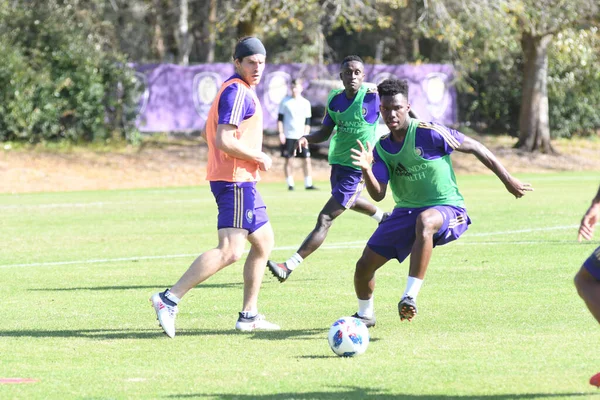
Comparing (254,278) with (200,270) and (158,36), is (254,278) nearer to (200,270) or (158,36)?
(200,270)

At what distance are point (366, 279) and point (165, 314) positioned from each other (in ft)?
4.99

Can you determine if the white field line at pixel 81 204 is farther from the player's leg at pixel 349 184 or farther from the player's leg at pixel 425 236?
the player's leg at pixel 425 236

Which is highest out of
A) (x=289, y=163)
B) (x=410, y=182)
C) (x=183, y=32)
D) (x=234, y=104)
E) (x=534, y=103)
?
(x=234, y=104)

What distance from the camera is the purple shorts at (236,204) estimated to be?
7930 mm

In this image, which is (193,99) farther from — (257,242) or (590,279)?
(590,279)

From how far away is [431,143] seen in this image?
26.2ft

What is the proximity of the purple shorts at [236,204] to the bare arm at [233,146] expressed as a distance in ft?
0.81

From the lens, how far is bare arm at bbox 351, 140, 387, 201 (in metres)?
7.55

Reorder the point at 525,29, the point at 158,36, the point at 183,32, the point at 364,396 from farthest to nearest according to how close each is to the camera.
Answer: the point at 158,36, the point at 183,32, the point at 525,29, the point at 364,396

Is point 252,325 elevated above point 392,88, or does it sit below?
below

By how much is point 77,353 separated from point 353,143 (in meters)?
4.84

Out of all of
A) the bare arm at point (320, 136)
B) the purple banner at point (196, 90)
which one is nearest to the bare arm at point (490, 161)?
the bare arm at point (320, 136)

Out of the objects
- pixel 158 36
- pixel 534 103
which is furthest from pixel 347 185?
pixel 158 36

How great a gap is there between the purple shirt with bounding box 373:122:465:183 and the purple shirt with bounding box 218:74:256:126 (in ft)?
3.55
